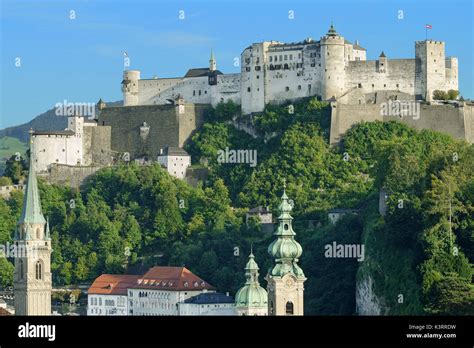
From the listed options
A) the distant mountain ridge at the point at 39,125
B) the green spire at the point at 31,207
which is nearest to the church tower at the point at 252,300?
the green spire at the point at 31,207

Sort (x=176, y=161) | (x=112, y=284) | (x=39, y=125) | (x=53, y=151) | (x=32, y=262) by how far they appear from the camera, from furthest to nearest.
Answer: (x=39, y=125)
(x=53, y=151)
(x=176, y=161)
(x=112, y=284)
(x=32, y=262)

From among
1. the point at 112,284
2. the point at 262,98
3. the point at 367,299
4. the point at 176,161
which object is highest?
the point at 262,98

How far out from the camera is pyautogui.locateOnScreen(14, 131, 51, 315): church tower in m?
47.2

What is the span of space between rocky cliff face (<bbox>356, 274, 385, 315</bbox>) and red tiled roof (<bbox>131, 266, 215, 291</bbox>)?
21.3 ft

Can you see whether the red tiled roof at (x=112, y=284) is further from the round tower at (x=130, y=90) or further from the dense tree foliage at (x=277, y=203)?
the round tower at (x=130, y=90)

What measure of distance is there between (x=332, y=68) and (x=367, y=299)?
65.8 feet

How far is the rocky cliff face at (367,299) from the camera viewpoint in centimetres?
4350

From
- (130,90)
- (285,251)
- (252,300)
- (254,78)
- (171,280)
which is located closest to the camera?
(252,300)

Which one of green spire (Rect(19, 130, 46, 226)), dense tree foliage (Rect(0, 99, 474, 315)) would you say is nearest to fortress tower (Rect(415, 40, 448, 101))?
dense tree foliage (Rect(0, 99, 474, 315))

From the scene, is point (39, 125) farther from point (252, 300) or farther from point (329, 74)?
point (252, 300)

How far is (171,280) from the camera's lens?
51531 millimetres

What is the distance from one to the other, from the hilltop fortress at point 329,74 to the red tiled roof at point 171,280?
42.6 ft

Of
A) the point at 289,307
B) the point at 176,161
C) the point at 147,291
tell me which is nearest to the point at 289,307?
the point at 289,307
